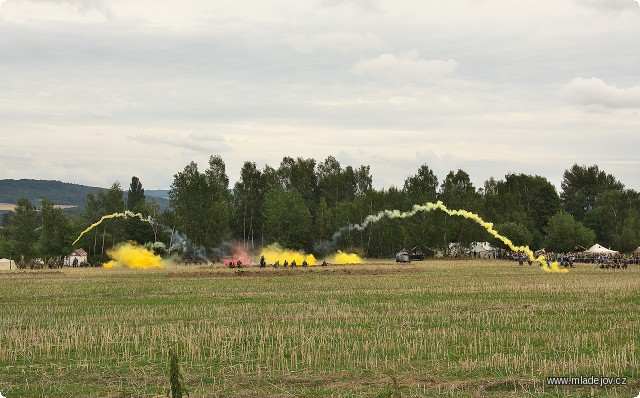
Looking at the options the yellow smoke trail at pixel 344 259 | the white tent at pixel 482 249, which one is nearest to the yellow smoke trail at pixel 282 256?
the yellow smoke trail at pixel 344 259

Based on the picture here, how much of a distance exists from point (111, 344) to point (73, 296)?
20676mm

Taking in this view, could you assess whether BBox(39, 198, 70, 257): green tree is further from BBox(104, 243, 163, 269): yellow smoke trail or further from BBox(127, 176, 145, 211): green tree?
BBox(127, 176, 145, 211): green tree

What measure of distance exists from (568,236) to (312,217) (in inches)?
1589

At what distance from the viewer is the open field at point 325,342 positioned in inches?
755

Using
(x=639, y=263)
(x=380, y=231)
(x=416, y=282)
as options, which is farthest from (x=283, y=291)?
(x=380, y=231)

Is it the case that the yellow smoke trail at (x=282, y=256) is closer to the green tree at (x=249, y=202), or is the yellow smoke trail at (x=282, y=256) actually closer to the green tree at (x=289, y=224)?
the green tree at (x=289, y=224)

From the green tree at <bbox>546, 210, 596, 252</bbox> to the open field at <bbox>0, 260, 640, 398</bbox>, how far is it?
268ft

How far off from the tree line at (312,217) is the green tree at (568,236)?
0.51 ft

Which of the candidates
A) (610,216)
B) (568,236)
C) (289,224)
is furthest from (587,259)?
(610,216)

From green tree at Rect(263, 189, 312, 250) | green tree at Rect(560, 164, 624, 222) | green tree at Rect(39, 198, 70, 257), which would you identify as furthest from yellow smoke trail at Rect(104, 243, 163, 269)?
green tree at Rect(560, 164, 624, 222)

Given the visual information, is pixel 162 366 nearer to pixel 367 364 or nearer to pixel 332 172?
pixel 367 364

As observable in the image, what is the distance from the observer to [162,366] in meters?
21.6

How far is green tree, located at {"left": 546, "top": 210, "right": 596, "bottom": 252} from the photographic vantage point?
401 ft

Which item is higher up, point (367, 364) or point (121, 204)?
point (121, 204)
